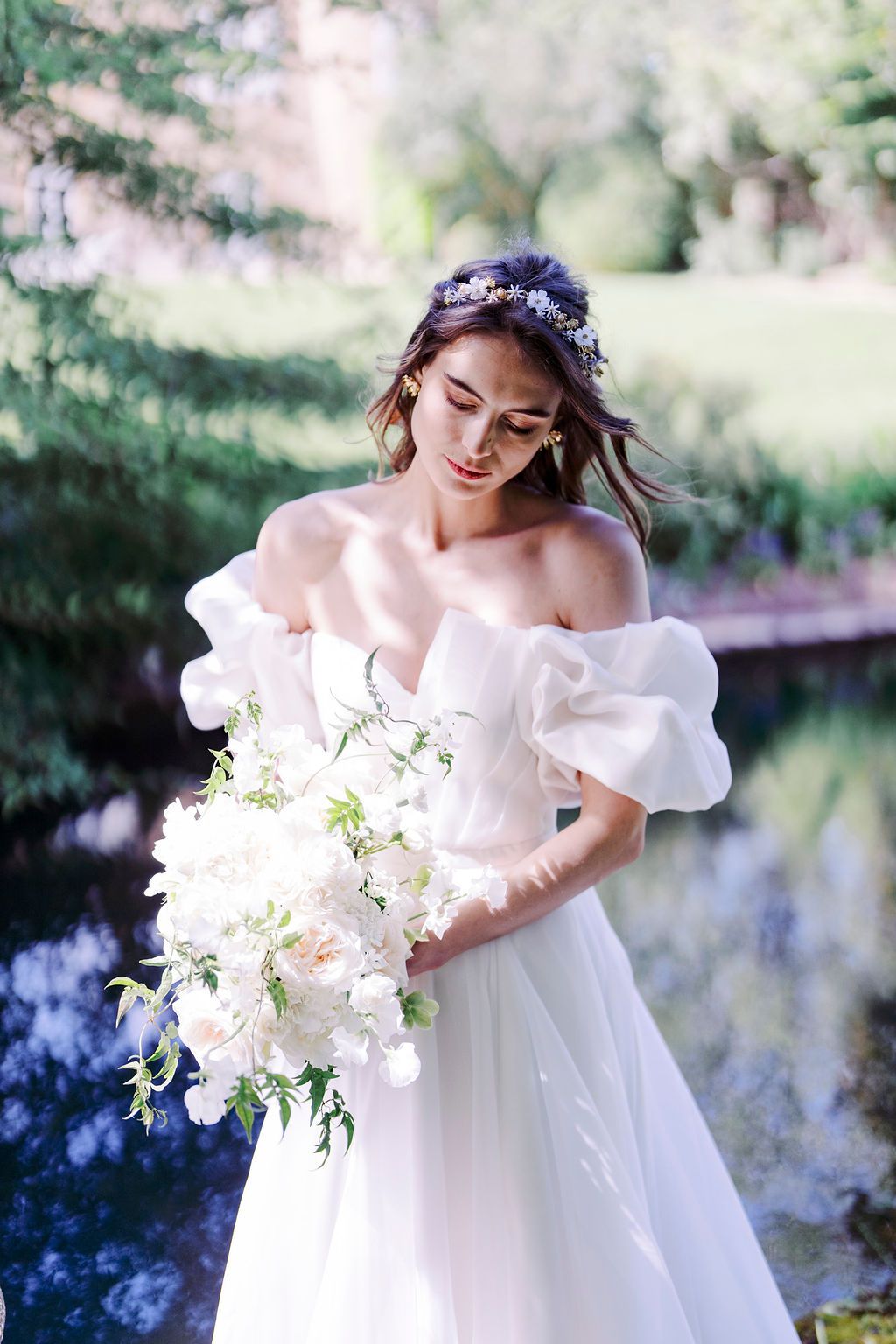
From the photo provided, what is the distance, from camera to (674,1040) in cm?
362

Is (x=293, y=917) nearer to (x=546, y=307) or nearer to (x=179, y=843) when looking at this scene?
(x=179, y=843)

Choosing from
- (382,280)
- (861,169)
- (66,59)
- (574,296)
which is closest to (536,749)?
(574,296)

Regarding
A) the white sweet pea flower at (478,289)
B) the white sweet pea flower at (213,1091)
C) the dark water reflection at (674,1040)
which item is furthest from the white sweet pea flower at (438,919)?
the dark water reflection at (674,1040)

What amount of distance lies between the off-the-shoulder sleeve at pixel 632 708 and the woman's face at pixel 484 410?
0.65 ft

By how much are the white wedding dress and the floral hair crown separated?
12.2 inches

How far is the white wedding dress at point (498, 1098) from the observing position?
153 cm

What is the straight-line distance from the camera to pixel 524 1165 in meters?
1.55

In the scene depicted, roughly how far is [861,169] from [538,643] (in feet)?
30.2

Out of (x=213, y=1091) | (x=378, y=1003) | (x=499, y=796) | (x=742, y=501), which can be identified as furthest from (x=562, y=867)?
(x=742, y=501)

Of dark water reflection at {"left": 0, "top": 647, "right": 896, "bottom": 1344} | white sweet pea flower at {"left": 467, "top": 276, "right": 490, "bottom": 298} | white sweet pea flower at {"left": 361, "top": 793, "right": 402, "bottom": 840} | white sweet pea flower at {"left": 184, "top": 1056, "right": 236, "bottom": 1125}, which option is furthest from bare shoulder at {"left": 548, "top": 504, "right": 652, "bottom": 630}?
dark water reflection at {"left": 0, "top": 647, "right": 896, "bottom": 1344}

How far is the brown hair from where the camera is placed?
5.00 ft

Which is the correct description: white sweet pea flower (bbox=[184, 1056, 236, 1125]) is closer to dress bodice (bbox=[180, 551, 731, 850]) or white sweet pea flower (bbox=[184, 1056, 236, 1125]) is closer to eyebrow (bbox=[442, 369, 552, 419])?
dress bodice (bbox=[180, 551, 731, 850])

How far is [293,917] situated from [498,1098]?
0.50 m

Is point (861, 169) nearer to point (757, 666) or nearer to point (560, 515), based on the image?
point (757, 666)
